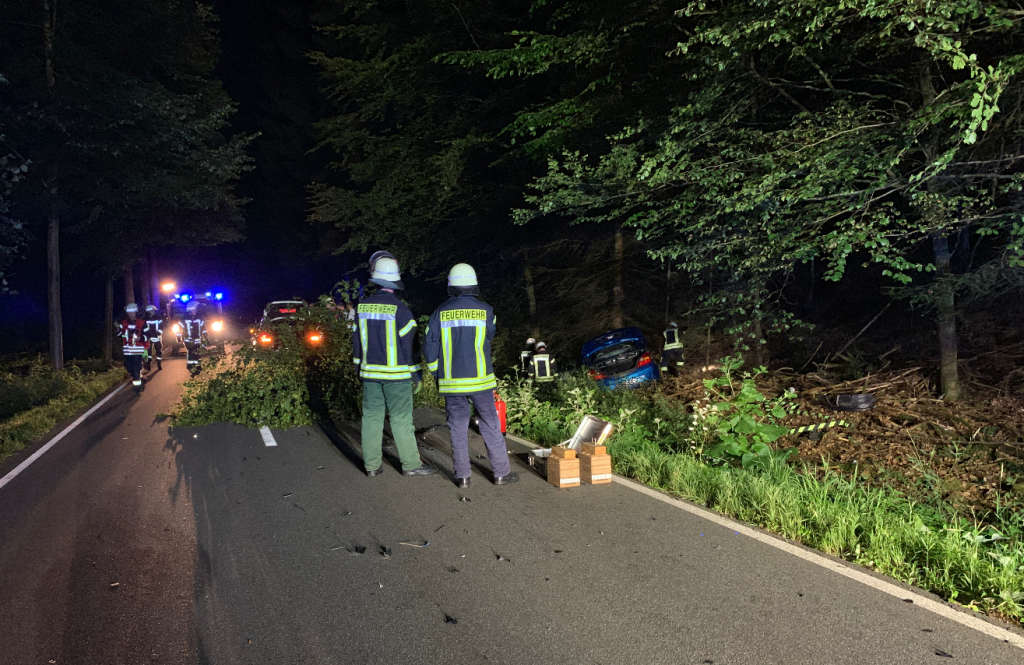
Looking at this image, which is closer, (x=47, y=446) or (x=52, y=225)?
(x=47, y=446)

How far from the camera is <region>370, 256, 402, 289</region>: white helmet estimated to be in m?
6.85

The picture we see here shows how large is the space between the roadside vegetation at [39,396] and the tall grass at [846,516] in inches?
314

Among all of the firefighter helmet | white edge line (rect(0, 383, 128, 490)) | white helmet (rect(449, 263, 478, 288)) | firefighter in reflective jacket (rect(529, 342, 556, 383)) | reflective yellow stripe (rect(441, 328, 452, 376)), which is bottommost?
white edge line (rect(0, 383, 128, 490))

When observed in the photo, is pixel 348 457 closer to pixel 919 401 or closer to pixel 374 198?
pixel 919 401

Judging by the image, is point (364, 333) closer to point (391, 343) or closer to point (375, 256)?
point (391, 343)

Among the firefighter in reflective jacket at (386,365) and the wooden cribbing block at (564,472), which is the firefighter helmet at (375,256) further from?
the wooden cribbing block at (564,472)

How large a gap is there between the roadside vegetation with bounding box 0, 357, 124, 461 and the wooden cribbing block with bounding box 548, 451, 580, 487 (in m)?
7.39

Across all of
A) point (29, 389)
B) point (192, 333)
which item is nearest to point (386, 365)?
point (29, 389)

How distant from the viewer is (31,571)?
15.1 feet

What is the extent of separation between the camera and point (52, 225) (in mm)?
17547

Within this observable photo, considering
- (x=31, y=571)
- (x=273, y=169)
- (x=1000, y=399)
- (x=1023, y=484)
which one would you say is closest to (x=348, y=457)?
(x=31, y=571)

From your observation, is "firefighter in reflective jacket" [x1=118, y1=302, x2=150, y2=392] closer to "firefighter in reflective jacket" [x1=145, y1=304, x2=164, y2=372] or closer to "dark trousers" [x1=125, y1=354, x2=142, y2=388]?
"dark trousers" [x1=125, y1=354, x2=142, y2=388]

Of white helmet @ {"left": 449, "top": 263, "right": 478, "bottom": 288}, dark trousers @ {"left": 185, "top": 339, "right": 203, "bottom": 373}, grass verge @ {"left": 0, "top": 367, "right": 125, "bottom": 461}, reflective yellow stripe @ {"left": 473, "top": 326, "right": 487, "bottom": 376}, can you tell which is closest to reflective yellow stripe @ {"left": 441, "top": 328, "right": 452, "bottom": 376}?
reflective yellow stripe @ {"left": 473, "top": 326, "right": 487, "bottom": 376}

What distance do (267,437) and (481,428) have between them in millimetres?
4166
